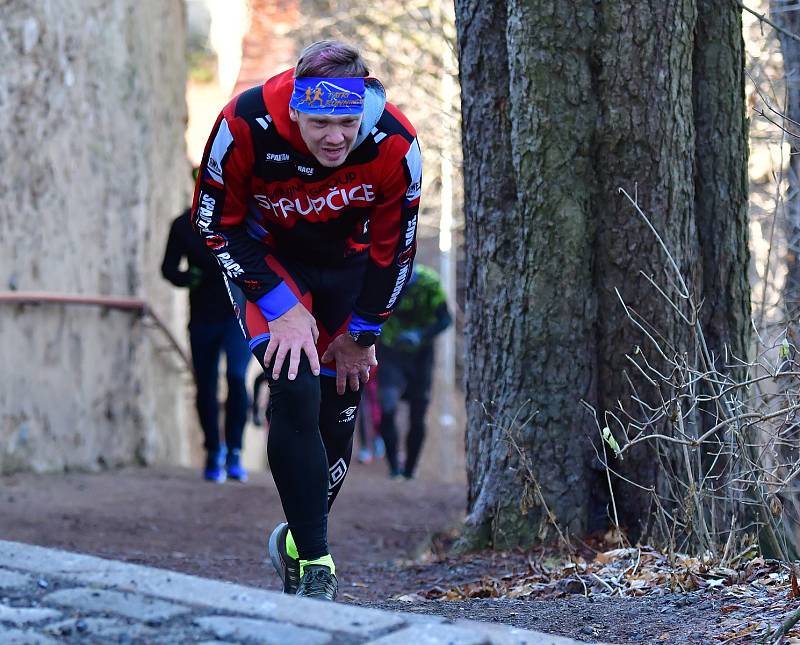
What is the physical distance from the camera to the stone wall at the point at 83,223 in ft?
28.1

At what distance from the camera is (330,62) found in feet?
12.2

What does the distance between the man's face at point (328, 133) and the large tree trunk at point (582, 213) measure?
1541 mm

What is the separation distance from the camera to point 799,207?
322 inches

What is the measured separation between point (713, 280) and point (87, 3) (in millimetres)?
6136

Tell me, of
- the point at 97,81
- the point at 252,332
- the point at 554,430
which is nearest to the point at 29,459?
the point at 97,81

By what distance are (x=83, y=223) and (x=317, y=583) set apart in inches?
250

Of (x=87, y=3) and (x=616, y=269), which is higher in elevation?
(x=87, y=3)

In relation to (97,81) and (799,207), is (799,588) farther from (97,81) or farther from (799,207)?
(97,81)

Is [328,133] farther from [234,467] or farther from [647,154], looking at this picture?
[234,467]

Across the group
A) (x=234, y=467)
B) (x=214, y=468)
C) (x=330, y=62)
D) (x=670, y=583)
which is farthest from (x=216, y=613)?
(x=234, y=467)

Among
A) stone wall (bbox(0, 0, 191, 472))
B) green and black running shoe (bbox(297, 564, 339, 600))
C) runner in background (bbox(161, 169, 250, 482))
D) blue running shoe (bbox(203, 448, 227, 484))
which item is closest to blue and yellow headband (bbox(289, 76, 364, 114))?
green and black running shoe (bbox(297, 564, 339, 600))

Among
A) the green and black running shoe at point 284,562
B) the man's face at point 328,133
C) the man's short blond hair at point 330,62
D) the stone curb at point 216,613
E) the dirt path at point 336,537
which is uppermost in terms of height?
the man's short blond hair at point 330,62

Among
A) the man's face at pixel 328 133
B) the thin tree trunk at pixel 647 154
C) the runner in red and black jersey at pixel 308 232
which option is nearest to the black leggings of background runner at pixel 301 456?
the runner in red and black jersey at pixel 308 232

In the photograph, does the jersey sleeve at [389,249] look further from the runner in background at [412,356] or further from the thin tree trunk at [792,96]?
the runner in background at [412,356]
